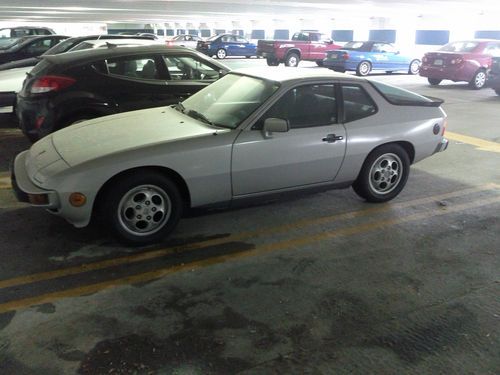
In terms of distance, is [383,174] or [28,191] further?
[383,174]

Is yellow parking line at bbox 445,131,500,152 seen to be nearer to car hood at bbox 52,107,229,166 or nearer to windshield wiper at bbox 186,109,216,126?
windshield wiper at bbox 186,109,216,126

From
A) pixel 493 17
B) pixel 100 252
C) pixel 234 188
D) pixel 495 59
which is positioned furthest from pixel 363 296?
pixel 493 17

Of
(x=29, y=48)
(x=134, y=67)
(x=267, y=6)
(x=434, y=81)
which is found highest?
(x=267, y=6)

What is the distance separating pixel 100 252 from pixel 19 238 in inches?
31.6

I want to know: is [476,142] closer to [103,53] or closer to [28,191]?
[103,53]

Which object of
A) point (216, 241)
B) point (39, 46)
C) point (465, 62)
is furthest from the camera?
point (465, 62)

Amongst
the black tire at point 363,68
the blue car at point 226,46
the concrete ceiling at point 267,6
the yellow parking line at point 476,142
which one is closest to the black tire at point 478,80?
the concrete ceiling at point 267,6

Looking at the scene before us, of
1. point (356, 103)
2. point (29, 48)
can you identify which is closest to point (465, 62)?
point (356, 103)

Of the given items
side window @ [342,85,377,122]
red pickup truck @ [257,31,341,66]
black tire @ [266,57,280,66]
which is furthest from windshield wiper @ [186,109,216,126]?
black tire @ [266,57,280,66]

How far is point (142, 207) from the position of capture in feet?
12.3

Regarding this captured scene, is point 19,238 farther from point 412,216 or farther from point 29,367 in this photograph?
point 412,216

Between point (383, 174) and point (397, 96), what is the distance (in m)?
0.86

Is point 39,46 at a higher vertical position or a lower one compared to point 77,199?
higher

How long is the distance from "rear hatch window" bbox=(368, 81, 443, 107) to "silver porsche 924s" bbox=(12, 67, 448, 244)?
0.05ft
